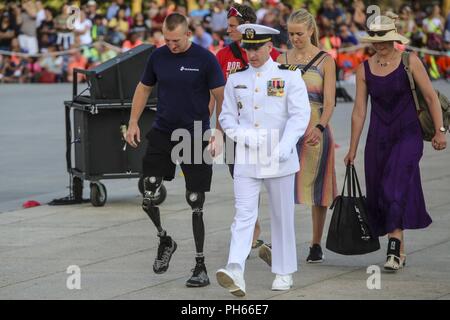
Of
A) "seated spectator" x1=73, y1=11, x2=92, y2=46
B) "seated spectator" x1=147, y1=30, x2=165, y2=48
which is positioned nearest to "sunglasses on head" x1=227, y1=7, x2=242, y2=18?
"seated spectator" x1=147, y1=30, x2=165, y2=48

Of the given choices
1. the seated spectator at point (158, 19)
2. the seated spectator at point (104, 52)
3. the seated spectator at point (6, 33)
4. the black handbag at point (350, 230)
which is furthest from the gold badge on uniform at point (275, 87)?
the seated spectator at point (6, 33)

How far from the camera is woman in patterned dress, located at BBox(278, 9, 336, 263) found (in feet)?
28.6

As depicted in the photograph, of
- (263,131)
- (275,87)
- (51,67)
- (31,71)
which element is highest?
(275,87)

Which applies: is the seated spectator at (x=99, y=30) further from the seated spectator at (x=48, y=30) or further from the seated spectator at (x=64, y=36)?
the seated spectator at (x=48, y=30)

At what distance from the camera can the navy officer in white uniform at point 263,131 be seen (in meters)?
7.55

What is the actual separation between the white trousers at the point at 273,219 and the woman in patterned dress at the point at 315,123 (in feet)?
3.28

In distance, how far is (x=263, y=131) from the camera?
762 centimetres

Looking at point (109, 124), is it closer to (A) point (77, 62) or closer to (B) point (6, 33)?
(A) point (77, 62)

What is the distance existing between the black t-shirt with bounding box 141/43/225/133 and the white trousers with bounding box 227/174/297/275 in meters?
0.80

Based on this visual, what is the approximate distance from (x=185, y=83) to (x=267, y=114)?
0.84 meters

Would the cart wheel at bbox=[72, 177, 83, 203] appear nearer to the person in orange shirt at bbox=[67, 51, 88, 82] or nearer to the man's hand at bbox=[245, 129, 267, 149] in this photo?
the man's hand at bbox=[245, 129, 267, 149]

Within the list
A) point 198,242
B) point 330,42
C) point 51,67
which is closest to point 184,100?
point 198,242

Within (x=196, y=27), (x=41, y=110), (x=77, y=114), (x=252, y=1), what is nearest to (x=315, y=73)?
(x=77, y=114)

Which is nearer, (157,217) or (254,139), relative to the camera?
(254,139)
